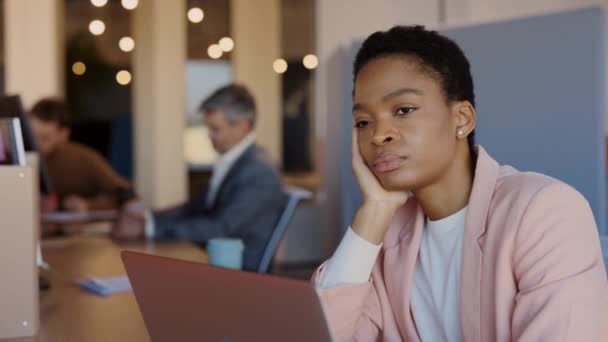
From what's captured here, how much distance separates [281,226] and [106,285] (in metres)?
1.03

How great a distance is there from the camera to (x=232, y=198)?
3.34 m

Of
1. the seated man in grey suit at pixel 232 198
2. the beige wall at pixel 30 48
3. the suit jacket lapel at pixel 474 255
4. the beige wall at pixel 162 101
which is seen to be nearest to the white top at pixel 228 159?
the seated man in grey suit at pixel 232 198

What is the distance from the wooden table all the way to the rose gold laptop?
411 millimetres

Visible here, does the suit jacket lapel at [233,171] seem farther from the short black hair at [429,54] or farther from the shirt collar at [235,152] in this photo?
the short black hair at [429,54]

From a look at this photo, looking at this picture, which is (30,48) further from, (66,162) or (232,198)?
(232,198)

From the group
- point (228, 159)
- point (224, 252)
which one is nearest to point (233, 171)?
point (228, 159)

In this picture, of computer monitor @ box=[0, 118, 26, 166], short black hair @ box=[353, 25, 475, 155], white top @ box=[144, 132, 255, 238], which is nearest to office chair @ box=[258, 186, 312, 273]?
white top @ box=[144, 132, 255, 238]

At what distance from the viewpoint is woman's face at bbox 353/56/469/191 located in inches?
55.7

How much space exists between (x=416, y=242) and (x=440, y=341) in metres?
0.20

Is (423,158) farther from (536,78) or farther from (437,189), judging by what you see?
(536,78)

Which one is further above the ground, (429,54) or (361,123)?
(429,54)

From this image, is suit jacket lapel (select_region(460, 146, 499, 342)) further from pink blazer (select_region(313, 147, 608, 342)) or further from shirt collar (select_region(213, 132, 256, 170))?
shirt collar (select_region(213, 132, 256, 170))

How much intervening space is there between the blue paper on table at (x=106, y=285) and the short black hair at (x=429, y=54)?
3.30ft

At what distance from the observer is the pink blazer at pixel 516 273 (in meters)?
1.18
